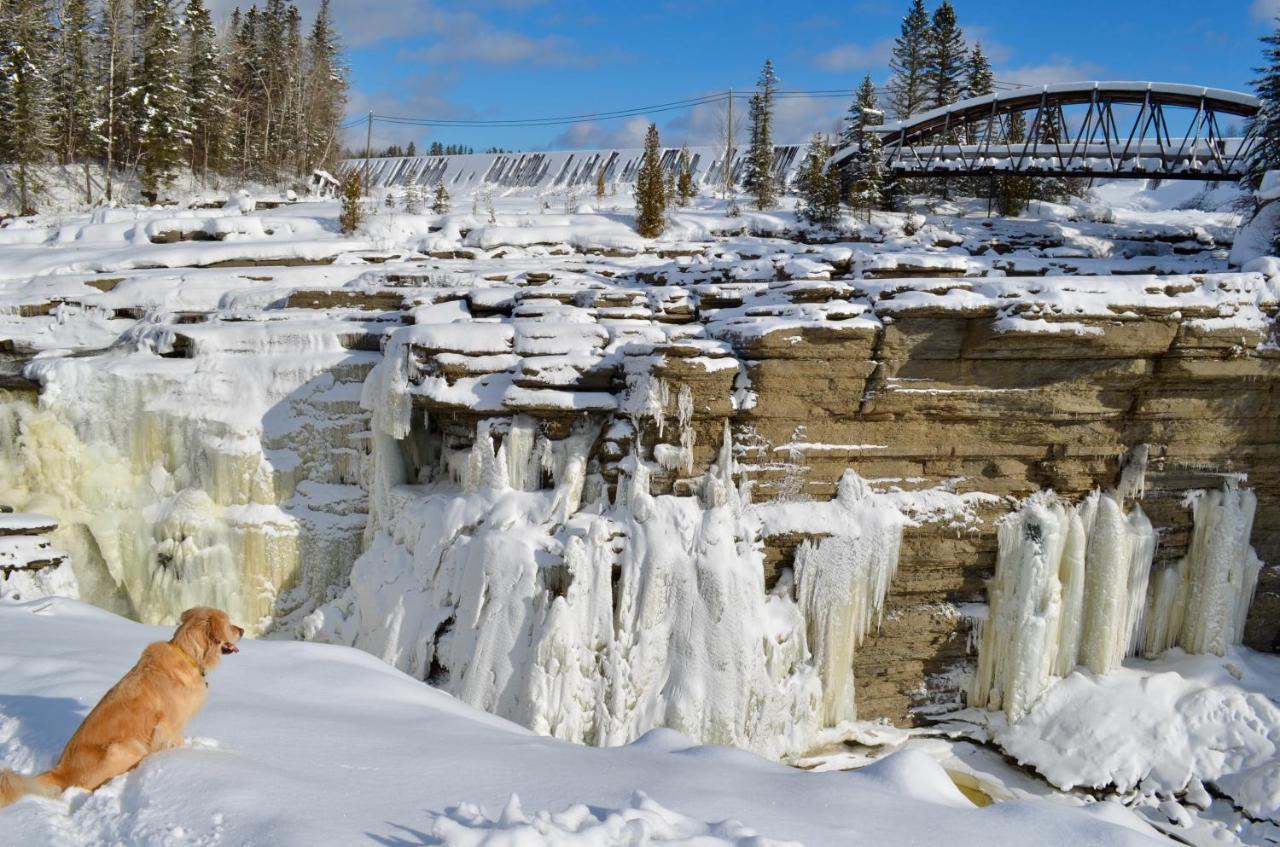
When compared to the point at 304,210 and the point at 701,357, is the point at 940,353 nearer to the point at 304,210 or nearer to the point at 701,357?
the point at 701,357

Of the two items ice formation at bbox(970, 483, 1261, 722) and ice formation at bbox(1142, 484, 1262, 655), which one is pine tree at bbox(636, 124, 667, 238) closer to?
ice formation at bbox(970, 483, 1261, 722)

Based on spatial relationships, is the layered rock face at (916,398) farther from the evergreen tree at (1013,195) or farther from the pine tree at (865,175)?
the evergreen tree at (1013,195)

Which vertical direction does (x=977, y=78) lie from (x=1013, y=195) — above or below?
above

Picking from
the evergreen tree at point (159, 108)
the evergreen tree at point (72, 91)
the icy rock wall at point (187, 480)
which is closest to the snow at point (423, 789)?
the icy rock wall at point (187, 480)

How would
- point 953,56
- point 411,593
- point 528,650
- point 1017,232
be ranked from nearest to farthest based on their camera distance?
point 528,650 < point 411,593 < point 1017,232 < point 953,56

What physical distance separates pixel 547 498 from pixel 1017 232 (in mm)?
16777

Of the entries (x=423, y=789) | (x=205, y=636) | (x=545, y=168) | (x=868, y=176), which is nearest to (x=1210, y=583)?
(x=423, y=789)

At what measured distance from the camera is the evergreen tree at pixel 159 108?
26078mm

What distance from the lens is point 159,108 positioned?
26.3 metres

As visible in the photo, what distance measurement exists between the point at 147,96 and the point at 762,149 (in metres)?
20.7

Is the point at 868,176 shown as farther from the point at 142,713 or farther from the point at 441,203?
the point at 142,713

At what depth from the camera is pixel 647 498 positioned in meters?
9.57

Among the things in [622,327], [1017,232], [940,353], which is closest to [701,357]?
[622,327]

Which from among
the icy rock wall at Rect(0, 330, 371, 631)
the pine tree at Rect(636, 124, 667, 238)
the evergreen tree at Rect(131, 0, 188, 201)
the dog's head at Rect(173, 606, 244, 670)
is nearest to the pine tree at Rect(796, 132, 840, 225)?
the pine tree at Rect(636, 124, 667, 238)
